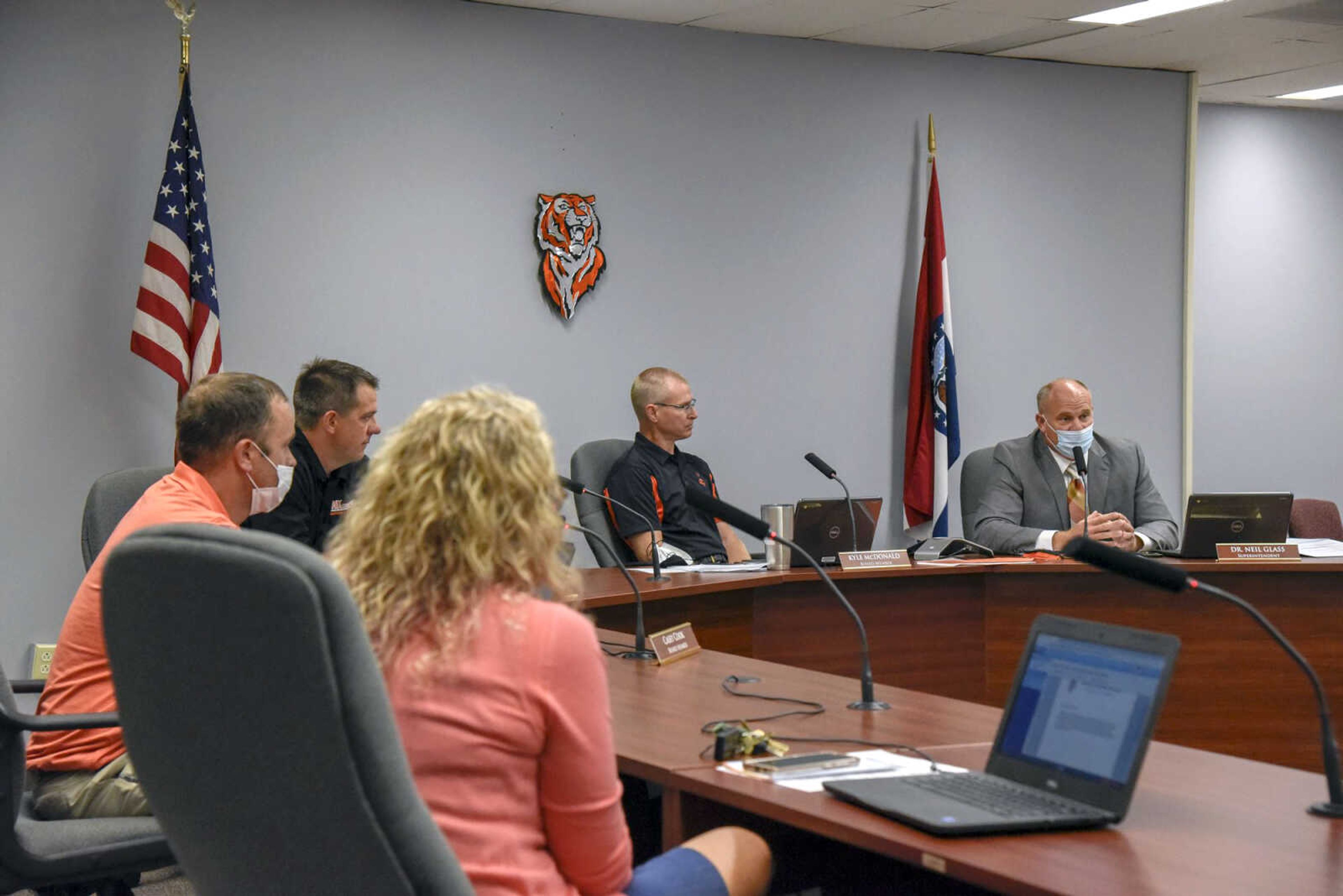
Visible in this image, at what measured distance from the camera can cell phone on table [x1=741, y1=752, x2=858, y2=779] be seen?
202 centimetres

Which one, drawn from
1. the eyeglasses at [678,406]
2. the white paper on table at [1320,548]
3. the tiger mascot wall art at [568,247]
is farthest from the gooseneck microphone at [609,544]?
the white paper on table at [1320,548]

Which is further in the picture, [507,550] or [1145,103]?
[1145,103]

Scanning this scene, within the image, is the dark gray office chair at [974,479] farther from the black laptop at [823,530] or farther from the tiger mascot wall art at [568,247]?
the tiger mascot wall art at [568,247]

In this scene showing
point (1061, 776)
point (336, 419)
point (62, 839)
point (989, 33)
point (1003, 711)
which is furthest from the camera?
point (989, 33)

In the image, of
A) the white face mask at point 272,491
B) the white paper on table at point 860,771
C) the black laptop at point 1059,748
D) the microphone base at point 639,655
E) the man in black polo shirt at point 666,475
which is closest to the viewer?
the black laptop at point 1059,748

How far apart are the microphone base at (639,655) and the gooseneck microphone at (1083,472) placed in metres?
2.25

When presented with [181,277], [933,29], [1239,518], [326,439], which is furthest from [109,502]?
[933,29]

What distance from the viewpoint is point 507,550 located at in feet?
5.36

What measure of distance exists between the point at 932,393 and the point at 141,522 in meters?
4.26

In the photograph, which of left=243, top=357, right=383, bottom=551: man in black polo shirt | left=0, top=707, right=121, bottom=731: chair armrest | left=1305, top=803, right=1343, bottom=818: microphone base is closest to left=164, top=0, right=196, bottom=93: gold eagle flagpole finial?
left=243, top=357, right=383, bottom=551: man in black polo shirt

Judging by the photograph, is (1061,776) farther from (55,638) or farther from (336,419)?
(55,638)

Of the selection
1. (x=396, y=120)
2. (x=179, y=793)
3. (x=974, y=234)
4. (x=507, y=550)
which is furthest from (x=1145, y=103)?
(x=179, y=793)

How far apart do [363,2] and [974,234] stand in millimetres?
2926

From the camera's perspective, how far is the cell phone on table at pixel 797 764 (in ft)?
6.63
